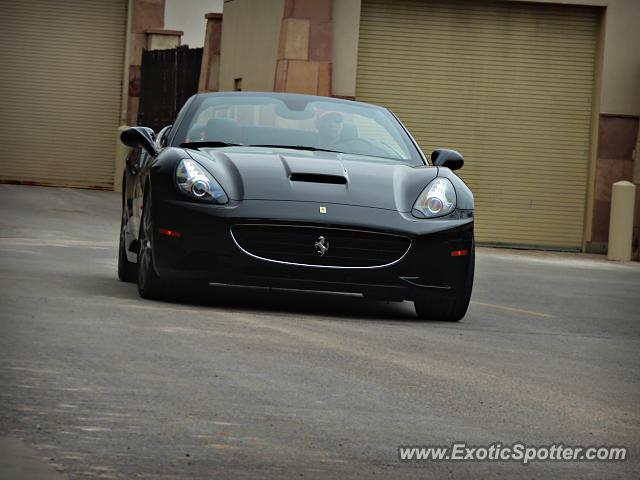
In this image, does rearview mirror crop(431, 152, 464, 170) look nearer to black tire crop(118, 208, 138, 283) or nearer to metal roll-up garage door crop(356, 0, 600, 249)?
black tire crop(118, 208, 138, 283)

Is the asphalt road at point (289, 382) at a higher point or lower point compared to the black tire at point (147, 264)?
lower

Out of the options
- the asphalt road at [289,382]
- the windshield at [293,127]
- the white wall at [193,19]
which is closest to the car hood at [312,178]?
the windshield at [293,127]

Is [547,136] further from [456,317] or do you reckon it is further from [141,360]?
[141,360]

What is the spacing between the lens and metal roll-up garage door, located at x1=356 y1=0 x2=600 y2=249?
24422 millimetres

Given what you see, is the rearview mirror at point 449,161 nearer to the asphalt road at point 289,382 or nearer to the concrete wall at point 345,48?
the asphalt road at point 289,382

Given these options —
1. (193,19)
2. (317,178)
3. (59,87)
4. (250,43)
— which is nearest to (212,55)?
(250,43)

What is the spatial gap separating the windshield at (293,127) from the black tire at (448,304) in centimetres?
98

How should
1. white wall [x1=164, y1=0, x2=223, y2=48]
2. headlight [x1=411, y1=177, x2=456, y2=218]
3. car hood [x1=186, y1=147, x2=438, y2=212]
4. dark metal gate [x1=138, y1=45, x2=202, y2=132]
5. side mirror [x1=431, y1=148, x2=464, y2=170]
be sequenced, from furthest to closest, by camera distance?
white wall [x1=164, y1=0, x2=223, y2=48]
dark metal gate [x1=138, y1=45, x2=202, y2=132]
side mirror [x1=431, y1=148, x2=464, y2=170]
headlight [x1=411, y1=177, x2=456, y2=218]
car hood [x1=186, y1=147, x2=438, y2=212]

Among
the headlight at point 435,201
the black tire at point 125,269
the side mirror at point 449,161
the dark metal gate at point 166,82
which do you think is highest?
the dark metal gate at point 166,82

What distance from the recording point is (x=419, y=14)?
24344mm

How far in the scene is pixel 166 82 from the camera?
3334cm

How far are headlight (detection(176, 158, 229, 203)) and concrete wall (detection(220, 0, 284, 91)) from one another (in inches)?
631

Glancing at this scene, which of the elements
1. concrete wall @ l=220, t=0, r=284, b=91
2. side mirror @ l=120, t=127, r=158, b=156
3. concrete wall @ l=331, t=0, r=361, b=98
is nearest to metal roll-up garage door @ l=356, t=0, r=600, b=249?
concrete wall @ l=331, t=0, r=361, b=98

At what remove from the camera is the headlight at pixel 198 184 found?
30.0ft
